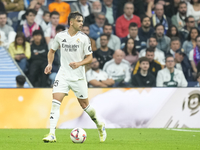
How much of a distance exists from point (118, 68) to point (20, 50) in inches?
133

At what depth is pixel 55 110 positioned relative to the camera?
22.9ft

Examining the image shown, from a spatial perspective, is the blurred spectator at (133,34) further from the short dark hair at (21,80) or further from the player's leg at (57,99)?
the player's leg at (57,99)

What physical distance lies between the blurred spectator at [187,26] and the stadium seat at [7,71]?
6.84 metres

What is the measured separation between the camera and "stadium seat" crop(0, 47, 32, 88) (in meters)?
13.0

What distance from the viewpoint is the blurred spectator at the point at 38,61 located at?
13.0m

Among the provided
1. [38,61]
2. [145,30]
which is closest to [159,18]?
[145,30]

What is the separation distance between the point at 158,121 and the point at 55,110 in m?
5.39

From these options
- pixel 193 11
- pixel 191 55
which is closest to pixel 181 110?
pixel 191 55

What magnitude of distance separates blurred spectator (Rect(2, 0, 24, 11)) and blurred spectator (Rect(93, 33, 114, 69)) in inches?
141

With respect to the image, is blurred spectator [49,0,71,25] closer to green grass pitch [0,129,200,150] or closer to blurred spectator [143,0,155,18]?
blurred spectator [143,0,155,18]

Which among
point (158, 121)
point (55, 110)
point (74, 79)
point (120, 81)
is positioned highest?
point (74, 79)

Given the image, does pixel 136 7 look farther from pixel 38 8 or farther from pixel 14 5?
pixel 14 5

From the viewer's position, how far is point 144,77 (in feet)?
42.1

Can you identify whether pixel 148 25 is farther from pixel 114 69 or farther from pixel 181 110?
pixel 181 110
